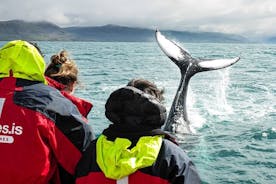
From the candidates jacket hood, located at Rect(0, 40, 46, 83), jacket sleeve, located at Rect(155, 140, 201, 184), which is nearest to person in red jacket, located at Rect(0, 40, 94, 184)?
jacket hood, located at Rect(0, 40, 46, 83)

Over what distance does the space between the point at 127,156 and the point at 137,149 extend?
7 cm

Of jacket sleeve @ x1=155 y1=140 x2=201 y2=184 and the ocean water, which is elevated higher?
jacket sleeve @ x1=155 y1=140 x2=201 y2=184

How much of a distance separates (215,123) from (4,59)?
303 inches

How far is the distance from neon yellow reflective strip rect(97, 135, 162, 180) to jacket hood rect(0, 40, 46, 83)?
2.58 ft

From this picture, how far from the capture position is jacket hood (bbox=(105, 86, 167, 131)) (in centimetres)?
277

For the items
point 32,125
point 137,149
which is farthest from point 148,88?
point 32,125

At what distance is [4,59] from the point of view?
3.20 metres

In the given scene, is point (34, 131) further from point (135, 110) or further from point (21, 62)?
point (135, 110)

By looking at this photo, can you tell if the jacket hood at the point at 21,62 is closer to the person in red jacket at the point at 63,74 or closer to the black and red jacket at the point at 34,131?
the black and red jacket at the point at 34,131

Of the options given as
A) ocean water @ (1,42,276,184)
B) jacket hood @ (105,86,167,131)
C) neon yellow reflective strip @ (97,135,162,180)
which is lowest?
ocean water @ (1,42,276,184)

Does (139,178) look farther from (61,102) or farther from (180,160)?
(61,102)

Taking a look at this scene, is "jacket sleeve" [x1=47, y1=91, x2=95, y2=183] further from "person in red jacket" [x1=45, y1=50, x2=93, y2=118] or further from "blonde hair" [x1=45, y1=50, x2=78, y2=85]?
"blonde hair" [x1=45, y1=50, x2=78, y2=85]

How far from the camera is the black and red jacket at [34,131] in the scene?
3.03 meters

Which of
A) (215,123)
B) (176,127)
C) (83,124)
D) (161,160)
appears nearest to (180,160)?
(161,160)
